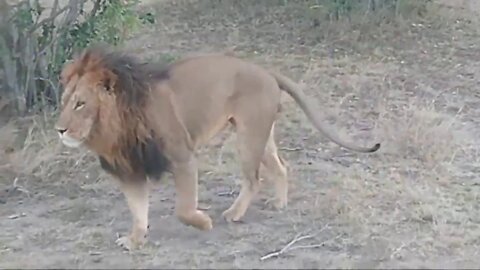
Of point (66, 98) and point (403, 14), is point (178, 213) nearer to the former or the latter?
point (66, 98)

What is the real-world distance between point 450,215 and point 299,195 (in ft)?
3.17

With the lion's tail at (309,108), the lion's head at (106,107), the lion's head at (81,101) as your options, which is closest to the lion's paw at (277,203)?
the lion's tail at (309,108)

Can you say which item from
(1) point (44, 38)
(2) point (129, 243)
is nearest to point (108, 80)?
(2) point (129, 243)

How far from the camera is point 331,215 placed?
6.14m

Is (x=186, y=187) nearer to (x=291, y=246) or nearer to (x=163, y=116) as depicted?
(x=163, y=116)

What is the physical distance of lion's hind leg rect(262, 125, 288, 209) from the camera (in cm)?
644

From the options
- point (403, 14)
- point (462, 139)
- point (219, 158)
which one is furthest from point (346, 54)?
point (219, 158)

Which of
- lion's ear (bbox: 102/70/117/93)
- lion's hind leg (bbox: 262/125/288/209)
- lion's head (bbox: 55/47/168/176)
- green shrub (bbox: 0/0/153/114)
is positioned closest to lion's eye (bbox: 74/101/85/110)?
lion's head (bbox: 55/47/168/176)

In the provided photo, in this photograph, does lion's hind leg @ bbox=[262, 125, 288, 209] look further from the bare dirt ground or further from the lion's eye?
the lion's eye

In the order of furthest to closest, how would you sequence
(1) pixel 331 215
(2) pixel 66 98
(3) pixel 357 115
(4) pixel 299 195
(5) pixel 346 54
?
1. (5) pixel 346 54
2. (3) pixel 357 115
3. (4) pixel 299 195
4. (1) pixel 331 215
5. (2) pixel 66 98

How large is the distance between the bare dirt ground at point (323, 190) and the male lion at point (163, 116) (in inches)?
10.1

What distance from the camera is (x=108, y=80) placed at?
537cm

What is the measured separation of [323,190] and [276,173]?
374 millimetres

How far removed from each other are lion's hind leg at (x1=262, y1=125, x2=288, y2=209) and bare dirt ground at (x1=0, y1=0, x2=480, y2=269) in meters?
0.09
